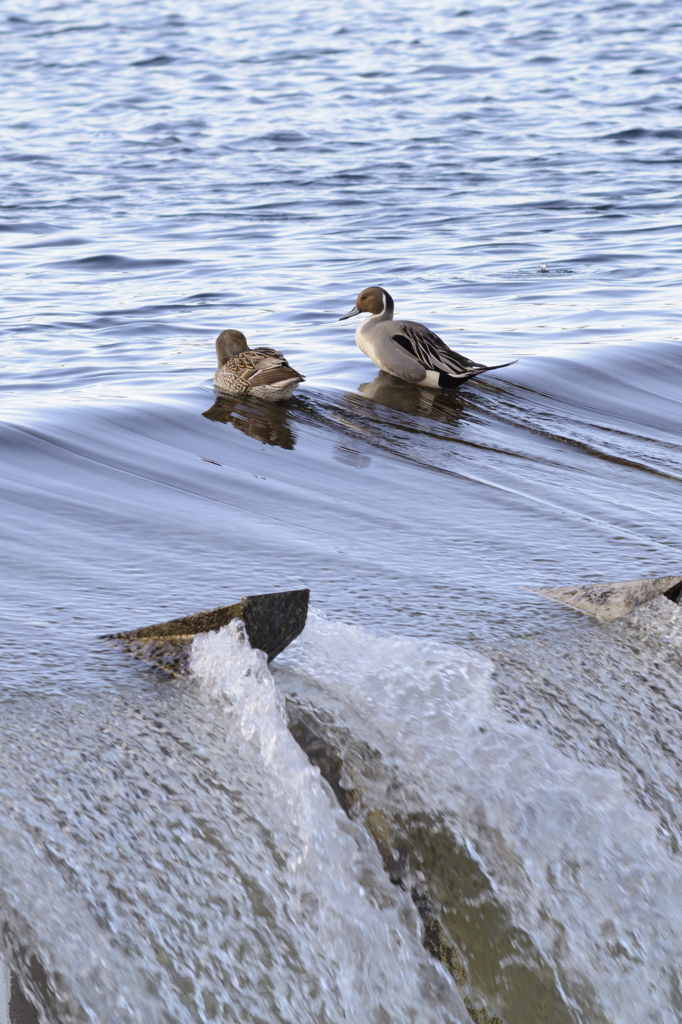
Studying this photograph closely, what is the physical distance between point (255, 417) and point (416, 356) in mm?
1226

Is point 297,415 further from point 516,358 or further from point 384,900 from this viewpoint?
point 384,900

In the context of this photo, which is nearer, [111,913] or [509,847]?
[111,913]

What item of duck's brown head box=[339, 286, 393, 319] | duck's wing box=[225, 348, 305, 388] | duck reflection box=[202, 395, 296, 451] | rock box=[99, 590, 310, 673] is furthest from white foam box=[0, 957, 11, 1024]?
duck's brown head box=[339, 286, 393, 319]

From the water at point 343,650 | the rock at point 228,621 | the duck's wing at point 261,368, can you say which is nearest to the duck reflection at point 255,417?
the water at point 343,650

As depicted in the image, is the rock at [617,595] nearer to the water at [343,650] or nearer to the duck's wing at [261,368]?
the water at [343,650]

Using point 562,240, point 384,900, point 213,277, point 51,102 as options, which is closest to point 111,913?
point 384,900

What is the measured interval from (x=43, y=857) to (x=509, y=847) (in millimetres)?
1407

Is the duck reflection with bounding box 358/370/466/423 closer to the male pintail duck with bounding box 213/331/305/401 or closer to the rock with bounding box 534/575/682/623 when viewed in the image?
the male pintail duck with bounding box 213/331/305/401

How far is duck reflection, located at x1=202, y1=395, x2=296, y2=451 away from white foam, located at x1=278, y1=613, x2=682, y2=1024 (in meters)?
2.93

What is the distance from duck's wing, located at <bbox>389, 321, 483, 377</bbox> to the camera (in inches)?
316

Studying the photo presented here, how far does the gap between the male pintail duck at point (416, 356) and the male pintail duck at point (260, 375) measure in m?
0.75

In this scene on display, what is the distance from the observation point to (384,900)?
368 cm

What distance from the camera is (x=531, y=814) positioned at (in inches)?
157

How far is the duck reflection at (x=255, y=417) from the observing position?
7.20 meters
